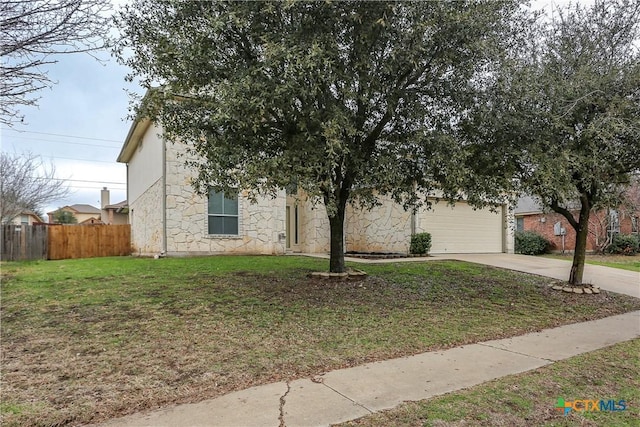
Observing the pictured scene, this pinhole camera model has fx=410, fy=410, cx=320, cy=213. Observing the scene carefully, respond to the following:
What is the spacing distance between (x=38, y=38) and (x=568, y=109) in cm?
779

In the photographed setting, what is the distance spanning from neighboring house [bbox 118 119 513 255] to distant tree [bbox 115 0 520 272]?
19.0ft

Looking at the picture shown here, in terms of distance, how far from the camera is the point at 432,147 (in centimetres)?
706

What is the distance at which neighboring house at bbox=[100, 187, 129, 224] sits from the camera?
28178 mm

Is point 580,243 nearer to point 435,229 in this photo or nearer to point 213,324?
point 435,229

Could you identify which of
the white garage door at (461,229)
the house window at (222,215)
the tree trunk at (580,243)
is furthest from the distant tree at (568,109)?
the house window at (222,215)

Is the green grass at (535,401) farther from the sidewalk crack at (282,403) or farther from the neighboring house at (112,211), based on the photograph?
the neighboring house at (112,211)

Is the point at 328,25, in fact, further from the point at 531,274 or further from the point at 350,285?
the point at 531,274

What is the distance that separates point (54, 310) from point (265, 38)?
5.31m

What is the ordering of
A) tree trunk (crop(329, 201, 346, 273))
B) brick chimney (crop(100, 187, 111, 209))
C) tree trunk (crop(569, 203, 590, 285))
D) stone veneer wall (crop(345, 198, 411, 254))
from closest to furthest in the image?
tree trunk (crop(329, 201, 346, 273))
tree trunk (crop(569, 203, 590, 285))
stone veneer wall (crop(345, 198, 411, 254))
brick chimney (crop(100, 187, 111, 209))

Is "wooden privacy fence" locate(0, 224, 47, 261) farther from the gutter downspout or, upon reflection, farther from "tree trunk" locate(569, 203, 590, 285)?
"tree trunk" locate(569, 203, 590, 285)

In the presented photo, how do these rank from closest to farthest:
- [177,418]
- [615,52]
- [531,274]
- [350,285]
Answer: [177,418] → [615,52] → [350,285] → [531,274]

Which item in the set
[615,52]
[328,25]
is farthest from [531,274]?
[328,25]

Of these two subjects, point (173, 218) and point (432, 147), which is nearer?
point (432, 147)

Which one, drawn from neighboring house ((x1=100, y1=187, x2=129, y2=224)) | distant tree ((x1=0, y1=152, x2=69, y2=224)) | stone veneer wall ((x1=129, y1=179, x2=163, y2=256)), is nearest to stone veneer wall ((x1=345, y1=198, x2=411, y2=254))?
stone veneer wall ((x1=129, y1=179, x2=163, y2=256))
